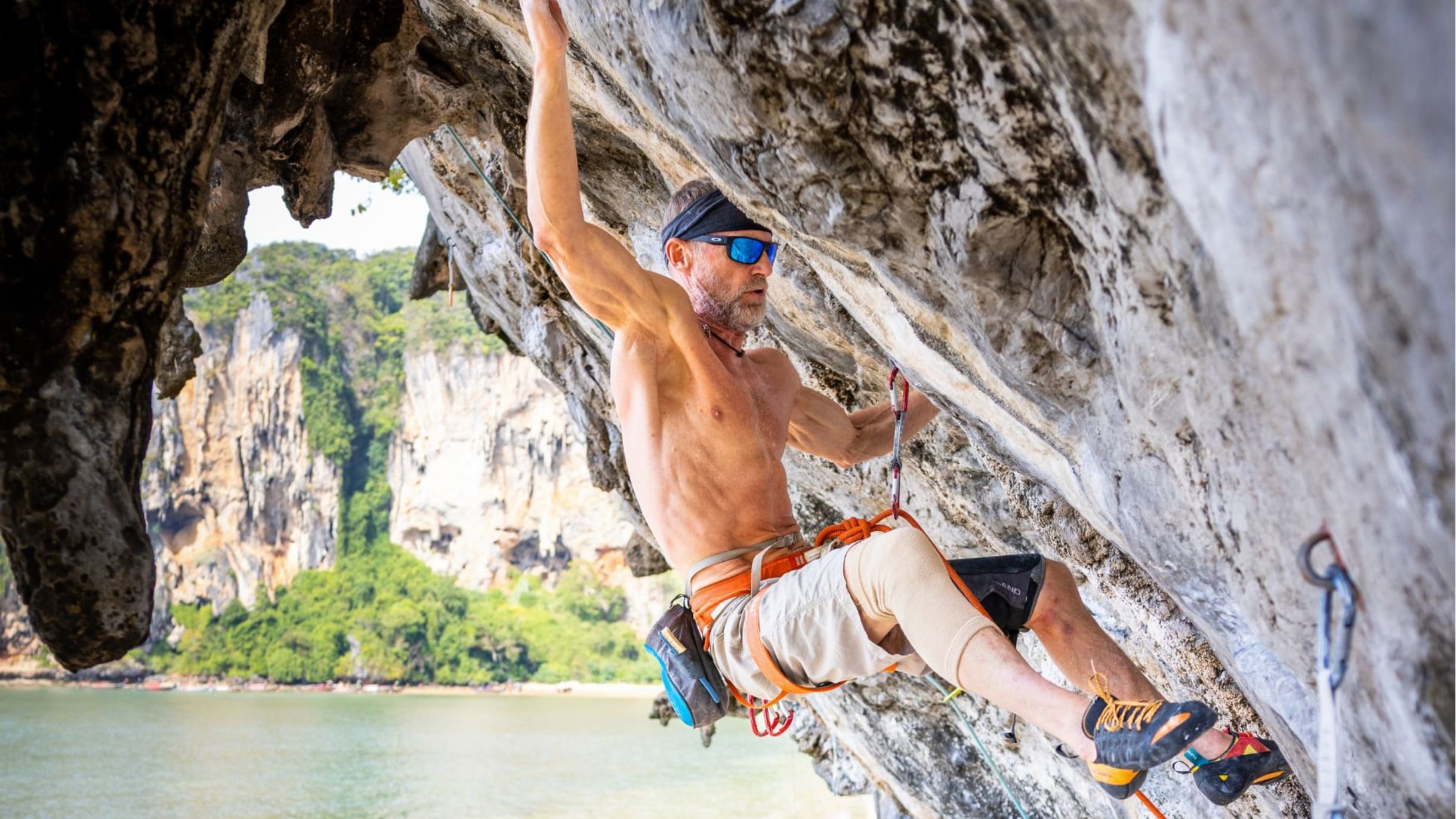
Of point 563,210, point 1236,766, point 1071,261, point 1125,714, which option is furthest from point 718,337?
point 1236,766

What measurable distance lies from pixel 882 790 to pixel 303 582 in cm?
3795

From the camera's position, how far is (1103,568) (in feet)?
11.8

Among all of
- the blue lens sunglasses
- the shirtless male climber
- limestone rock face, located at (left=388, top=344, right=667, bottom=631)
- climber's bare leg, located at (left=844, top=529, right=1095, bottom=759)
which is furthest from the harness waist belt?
limestone rock face, located at (left=388, top=344, right=667, bottom=631)

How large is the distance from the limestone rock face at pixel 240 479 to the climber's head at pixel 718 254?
38921 millimetres

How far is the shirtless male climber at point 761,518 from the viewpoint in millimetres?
2219

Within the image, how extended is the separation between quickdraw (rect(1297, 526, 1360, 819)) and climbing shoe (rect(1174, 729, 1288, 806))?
63cm

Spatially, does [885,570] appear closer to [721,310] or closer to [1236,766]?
[1236,766]

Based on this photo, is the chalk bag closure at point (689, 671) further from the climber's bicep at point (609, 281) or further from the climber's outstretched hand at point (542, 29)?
the climber's outstretched hand at point (542, 29)

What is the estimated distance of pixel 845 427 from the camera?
11.7 ft

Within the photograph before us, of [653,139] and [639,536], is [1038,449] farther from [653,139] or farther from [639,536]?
[639,536]

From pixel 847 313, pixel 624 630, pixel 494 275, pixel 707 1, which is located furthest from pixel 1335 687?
pixel 624 630

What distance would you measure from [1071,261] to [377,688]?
44713 mm

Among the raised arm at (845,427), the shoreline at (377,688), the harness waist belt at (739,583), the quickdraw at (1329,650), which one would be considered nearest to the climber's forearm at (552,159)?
the harness waist belt at (739,583)

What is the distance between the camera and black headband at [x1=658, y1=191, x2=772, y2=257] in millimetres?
3072
